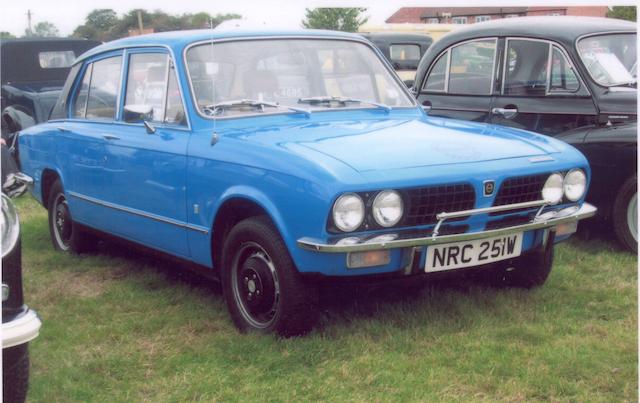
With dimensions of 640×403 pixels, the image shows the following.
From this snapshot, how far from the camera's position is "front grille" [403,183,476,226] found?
3.75 m

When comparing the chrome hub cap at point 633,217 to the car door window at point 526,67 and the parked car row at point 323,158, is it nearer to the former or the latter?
the parked car row at point 323,158

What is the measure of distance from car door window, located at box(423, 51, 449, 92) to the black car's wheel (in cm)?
344

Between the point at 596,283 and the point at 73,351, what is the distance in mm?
3049

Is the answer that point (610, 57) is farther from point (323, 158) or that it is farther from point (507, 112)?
point (323, 158)

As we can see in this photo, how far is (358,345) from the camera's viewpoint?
3.97 m

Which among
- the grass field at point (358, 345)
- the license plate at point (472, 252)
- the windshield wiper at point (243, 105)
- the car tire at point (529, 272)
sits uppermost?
the windshield wiper at point (243, 105)

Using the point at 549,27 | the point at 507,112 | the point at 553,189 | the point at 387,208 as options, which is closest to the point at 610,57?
the point at 549,27

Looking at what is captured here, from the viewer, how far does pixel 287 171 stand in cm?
374

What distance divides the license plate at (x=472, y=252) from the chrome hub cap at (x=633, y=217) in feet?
5.98

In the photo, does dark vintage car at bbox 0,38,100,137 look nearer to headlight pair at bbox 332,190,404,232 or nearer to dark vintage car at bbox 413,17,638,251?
dark vintage car at bbox 413,17,638,251

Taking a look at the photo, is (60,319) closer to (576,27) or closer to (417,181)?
(417,181)

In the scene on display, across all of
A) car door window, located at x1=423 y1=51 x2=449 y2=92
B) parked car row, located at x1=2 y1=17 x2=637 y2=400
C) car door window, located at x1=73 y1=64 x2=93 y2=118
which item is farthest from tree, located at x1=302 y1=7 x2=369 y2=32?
car door window, located at x1=73 y1=64 x2=93 y2=118

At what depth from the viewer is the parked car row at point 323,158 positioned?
3.74 metres

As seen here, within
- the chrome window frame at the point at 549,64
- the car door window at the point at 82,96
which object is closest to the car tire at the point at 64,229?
the car door window at the point at 82,96
